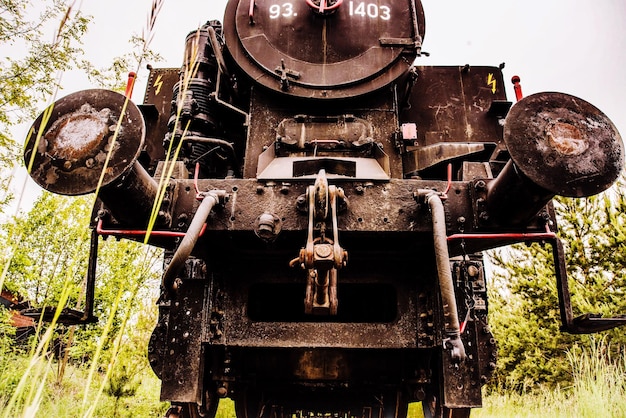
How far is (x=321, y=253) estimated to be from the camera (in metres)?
1.88

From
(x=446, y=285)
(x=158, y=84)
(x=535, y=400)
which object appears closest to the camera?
(x=446, y=285)

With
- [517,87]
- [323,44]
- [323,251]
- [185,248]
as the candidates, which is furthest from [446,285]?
[323,44]

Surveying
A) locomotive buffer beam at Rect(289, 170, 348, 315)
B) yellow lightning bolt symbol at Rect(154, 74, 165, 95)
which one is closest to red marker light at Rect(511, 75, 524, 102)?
locomotive buffer beam at Rect(289, 170, 348, 315)

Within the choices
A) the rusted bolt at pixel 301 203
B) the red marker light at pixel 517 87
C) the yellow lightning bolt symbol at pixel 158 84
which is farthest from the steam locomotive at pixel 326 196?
the red marker light at pixel 517 87

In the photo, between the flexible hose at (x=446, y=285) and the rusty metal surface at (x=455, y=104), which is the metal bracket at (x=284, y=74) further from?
the flexible hose at (x=446, y=285)

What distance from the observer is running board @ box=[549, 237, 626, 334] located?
212 centimetres

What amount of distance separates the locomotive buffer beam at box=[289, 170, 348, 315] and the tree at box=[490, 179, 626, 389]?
20.0 ft

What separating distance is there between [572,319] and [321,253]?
126 cm

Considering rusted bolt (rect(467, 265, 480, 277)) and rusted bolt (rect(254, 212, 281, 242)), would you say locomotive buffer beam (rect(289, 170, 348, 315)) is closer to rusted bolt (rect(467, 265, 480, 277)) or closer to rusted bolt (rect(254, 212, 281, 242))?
rusted bolt (rect(254, 212, 281, 242))

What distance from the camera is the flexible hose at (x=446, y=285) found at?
1.72m

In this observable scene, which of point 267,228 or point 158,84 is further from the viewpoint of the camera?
point 158,84

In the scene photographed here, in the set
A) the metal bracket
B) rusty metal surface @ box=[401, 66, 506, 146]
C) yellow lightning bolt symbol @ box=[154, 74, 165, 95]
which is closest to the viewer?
the metal bracket

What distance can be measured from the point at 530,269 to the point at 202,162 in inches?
307

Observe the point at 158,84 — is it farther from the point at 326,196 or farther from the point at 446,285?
the point at 446,285
